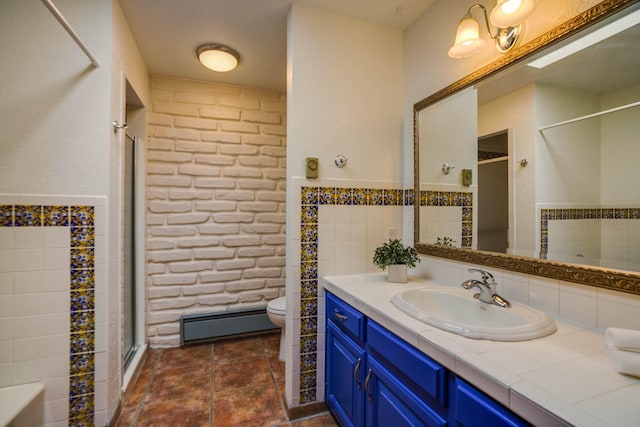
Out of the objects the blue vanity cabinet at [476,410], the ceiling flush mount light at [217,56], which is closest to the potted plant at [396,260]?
the blue vanity cabinet at [476,410]

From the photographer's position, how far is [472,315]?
121 centimetres

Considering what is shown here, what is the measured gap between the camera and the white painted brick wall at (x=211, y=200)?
236cm

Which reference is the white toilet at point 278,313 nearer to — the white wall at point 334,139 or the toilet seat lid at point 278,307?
the toilet seat lid at point 278,307

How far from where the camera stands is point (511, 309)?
3.52ft

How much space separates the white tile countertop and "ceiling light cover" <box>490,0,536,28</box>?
114 centimetres

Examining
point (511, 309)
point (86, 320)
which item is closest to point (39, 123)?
point (86, 320)

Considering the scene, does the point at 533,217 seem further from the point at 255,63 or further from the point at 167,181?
the point at 167,181

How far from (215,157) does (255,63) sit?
85cm

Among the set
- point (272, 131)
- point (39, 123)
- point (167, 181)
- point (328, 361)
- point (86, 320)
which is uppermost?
point (272, 131)

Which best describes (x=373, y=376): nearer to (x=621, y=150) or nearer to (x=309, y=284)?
(x=309, y=284)

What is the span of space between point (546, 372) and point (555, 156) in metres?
0.80

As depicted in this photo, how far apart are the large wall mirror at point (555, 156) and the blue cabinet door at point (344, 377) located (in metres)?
0.71

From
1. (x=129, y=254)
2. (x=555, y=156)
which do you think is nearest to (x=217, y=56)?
(x=129, y=254)

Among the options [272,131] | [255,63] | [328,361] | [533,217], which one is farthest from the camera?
[272,131]
